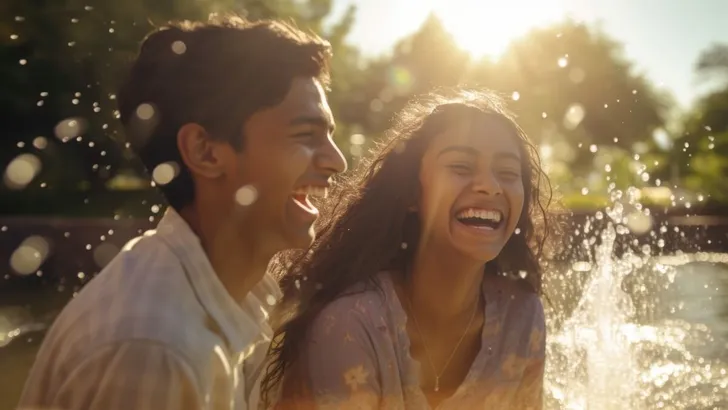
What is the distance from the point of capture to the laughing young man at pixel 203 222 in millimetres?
1605

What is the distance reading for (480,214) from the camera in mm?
2908

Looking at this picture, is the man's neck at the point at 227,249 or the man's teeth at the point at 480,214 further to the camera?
the man's teeth at the point at 480,214

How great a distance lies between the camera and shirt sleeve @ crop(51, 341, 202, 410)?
1.56 m

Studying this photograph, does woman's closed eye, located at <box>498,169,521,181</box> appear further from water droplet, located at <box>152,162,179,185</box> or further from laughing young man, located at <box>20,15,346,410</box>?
water droplet, located at <box>152,162,179,185</box>

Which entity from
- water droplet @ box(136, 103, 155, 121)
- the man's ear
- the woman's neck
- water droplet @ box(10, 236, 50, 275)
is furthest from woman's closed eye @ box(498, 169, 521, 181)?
water droplet @ box(10, 236, 50, 275)

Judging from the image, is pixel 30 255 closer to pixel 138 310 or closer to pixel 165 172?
pixel 165 172

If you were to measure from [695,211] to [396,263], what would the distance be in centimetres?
1570

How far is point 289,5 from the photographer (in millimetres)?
17984

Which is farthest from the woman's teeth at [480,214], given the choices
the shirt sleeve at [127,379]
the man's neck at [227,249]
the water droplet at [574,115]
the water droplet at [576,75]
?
the water droplet at [574,115]

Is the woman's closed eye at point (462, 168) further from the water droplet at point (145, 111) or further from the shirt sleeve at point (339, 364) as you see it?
the water droplet at point (145, 111)

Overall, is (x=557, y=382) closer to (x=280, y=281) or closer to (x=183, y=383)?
(x=280, y=281)

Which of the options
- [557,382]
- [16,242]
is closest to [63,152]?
[16,242]

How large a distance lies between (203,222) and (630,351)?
587cm

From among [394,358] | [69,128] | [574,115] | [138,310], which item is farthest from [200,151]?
[574,115]
